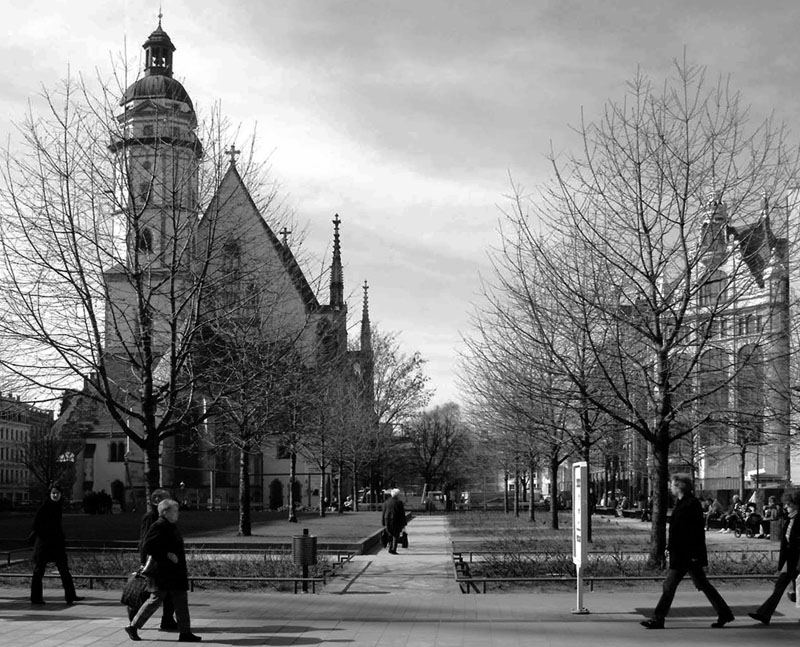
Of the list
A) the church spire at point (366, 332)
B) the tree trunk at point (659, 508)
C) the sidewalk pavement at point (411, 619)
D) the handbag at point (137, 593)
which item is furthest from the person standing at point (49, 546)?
Answer: the church spire at point (366, 332)

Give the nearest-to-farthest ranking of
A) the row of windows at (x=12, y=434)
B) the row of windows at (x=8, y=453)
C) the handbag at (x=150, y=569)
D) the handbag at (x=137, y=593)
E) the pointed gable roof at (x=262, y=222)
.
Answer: the handbag at (x=150, y=569), the handbag at (x=137, y=593), the pointed gable roof at (x=262, y=222), the row of windows at (x=8, y=453), the row of windows at (x=12, y=434)

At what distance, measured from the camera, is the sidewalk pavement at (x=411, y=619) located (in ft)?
41.3

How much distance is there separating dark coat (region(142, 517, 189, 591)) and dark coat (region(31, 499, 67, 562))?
3897 millimetres

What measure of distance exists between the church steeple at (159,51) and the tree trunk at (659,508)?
5959 cm

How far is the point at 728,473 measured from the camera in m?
66.8

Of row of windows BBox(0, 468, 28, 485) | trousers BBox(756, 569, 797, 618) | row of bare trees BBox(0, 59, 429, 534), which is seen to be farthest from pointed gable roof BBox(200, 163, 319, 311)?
row of windows BBox(0, 468, 28, 485)

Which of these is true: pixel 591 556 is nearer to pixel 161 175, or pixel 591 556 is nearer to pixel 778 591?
pixel 778 591

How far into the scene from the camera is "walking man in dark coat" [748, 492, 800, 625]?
13242 mm

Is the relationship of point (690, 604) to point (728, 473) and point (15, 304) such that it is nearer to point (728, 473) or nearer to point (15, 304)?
point (15, 304)

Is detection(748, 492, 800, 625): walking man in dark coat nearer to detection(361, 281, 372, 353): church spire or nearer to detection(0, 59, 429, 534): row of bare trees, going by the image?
detection(0, 59, 429, 534): row of bare trees

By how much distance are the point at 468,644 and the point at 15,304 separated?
12.0 metres

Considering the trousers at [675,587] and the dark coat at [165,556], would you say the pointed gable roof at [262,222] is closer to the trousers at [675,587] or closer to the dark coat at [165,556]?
the dark coat at [165,556]

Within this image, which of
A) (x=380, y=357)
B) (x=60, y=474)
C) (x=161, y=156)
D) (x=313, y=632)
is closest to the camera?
(x=313, y=632)

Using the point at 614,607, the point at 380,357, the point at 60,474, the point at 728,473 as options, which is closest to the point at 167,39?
the point at 380,357
